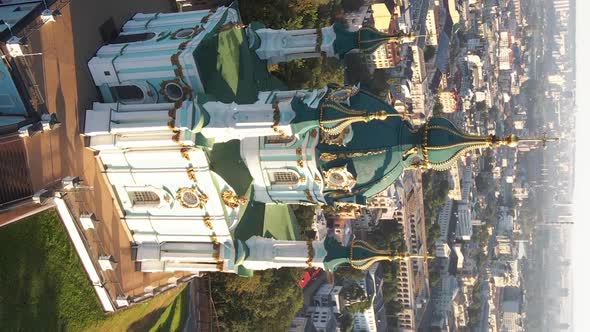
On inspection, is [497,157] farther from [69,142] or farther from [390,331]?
[69,142]

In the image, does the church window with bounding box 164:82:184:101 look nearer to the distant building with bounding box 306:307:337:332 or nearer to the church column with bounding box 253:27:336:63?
the church column with bounding box 253:27:336:63

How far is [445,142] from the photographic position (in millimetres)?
25016

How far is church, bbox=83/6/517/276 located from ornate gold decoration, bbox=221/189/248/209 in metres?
0.06

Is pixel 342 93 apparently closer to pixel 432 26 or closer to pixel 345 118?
pixel 345 118

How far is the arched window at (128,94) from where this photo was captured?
2864 cm

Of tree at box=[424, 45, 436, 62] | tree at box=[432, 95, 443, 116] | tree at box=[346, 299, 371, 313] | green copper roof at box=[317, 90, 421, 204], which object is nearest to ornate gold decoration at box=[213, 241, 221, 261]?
green copper roof at box=[317, 90, 421, 204]

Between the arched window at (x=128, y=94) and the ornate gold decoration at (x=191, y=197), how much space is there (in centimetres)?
452

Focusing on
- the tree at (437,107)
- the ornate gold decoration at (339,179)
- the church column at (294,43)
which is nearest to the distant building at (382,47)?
the tree at (437,107)

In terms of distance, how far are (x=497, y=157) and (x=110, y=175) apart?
489 ft

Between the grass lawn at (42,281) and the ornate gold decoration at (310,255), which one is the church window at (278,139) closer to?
the ornate gold decoration at (310,255)

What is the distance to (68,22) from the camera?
2761 cm

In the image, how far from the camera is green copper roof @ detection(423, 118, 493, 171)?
2489 centimetres

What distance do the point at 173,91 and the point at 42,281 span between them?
1010 cm

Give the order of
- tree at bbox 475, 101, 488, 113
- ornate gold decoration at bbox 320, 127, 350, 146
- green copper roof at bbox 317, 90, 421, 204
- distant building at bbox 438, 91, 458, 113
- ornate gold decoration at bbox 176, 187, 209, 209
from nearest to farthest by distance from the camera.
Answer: green copper roof at bbox 317, 90, 421, 204 → ornate gold decoration at bbox 320, 127, 350, 146 → ornate gold decoration at bbox 176, 187, 209, 209 → distant building at bbox 438, 91, 458, 113 → tree at bbox 475, 101, 488, 113
